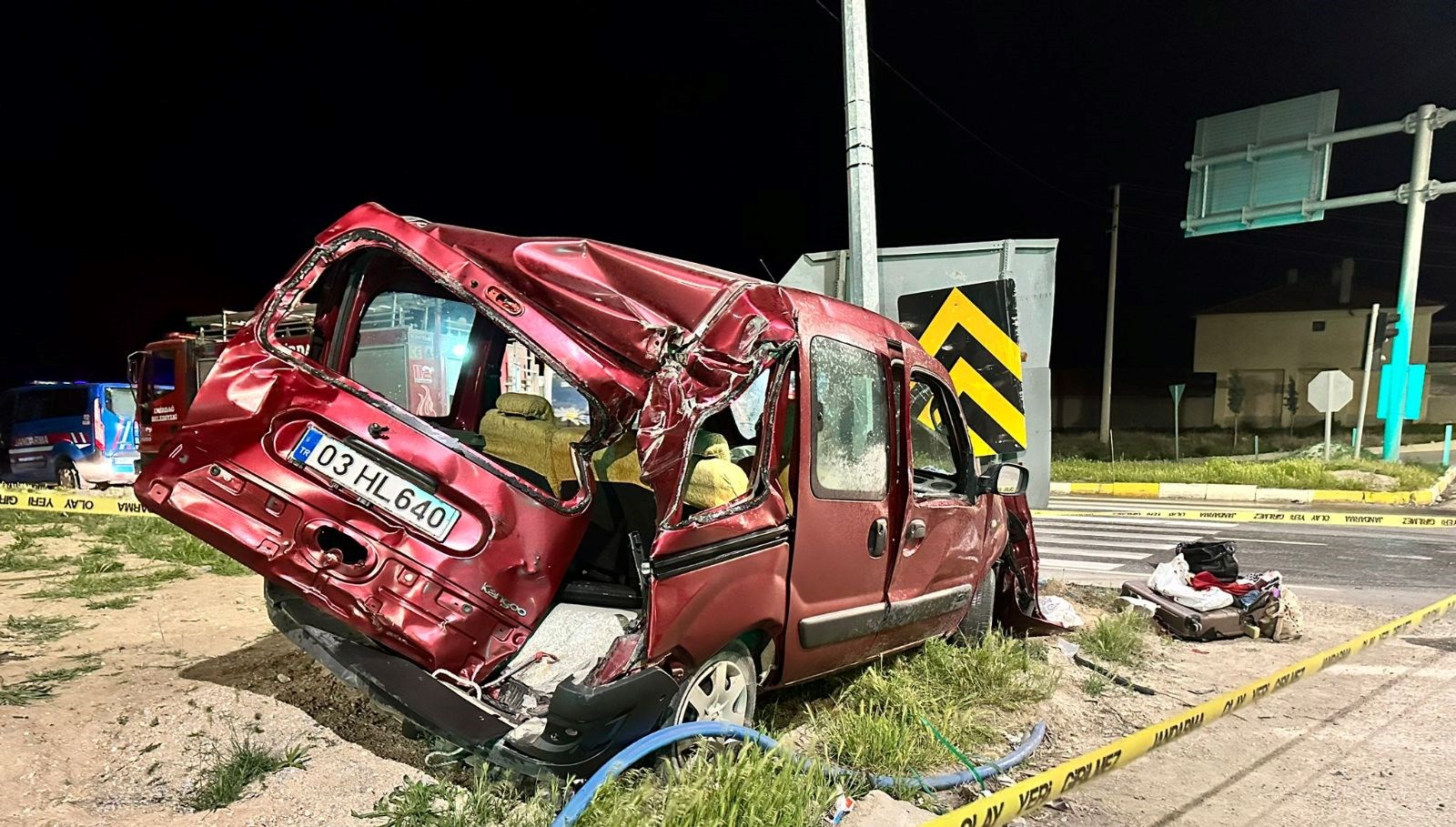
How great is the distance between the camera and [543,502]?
9.12ft

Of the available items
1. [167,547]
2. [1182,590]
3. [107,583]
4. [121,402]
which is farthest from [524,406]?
[121,402]

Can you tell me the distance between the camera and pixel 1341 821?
311 cm

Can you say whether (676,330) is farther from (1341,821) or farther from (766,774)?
(1341,821)

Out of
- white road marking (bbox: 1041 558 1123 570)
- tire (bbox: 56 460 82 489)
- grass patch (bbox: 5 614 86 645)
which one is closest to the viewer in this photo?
grass patch (bbox: 5 614 86 645)

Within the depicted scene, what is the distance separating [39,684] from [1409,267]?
21.2m

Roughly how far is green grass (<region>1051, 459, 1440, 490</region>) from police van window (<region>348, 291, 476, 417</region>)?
645 inches

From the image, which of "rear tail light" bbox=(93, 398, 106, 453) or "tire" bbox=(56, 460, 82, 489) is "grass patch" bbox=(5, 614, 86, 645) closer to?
"rear tail light" bbox=(93, 398, 106, 453)

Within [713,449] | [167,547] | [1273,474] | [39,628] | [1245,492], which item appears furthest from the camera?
[1273,474]

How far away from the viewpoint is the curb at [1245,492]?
46.7 ft

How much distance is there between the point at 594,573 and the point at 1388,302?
158 feet

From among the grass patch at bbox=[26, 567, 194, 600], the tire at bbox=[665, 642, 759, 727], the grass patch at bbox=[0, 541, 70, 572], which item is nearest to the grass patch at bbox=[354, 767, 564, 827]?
the tire at bbox=[665, 642, 759, 727]

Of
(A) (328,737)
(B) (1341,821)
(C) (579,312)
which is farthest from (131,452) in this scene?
(B) (1341,821)

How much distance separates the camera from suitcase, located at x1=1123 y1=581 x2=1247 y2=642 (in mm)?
5527

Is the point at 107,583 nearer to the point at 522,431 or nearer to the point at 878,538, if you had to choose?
the point at 522,431
